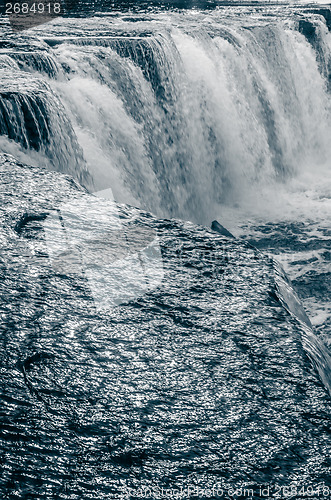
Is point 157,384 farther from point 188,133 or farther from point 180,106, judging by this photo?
point 180,106

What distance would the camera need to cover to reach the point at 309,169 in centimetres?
1273

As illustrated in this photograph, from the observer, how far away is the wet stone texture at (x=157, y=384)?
194cm

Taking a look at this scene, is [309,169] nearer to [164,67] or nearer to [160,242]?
[164,67]

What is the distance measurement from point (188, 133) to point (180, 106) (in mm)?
424

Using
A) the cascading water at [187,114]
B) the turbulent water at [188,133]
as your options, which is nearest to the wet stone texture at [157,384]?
the turbulent water at [188,133]

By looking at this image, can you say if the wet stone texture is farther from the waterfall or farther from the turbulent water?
the waterfall

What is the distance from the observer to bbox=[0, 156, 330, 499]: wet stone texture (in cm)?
194

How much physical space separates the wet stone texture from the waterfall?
299 centimetres

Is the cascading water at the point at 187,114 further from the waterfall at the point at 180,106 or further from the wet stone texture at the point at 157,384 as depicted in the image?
the wet stone texture at the point at 157,384

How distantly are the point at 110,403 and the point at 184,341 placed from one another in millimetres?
498

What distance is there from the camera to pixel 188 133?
945 cm

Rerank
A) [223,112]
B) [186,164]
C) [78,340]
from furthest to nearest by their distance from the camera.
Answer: [223,112] → [186,164] → [78,340]

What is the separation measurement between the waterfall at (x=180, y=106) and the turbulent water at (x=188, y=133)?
2cm


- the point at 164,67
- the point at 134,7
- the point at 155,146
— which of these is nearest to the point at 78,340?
the point at 155,146
